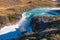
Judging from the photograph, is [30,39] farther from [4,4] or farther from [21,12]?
[4,4]

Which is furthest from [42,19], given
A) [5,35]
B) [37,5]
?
[37,5]

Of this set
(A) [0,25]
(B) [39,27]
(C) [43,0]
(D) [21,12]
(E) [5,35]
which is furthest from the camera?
(C) [43,0]

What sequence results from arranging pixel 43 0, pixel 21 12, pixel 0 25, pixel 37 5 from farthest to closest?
pixel 43 0
pixel 37 5
pixel 21 12
pixel 0 25

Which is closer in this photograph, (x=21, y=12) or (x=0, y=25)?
(x=0, y=25)

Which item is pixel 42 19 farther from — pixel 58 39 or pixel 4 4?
pixel 4 4

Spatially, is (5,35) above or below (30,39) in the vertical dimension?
below

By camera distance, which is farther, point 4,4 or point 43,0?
point 43,0

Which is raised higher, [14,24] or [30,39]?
[30,39]

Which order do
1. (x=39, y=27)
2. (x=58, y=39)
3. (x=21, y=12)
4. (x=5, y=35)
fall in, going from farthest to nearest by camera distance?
1. (x=21, y=12)
2. (x=5, y=35)
3. (x=39, y=27)
4. (x=58, y=39)

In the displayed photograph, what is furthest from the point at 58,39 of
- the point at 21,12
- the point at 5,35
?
the point at 21,12
